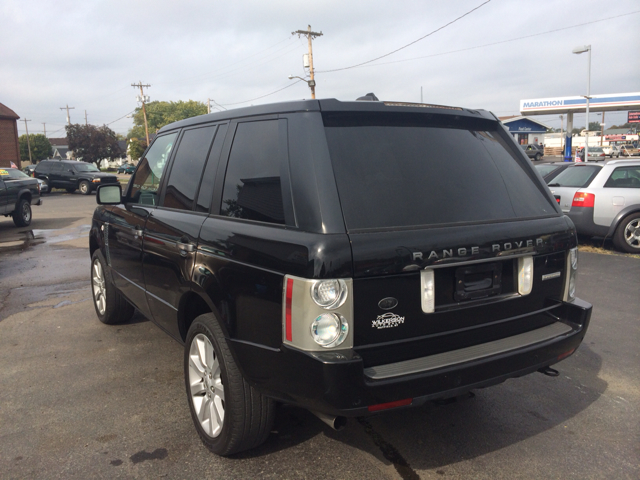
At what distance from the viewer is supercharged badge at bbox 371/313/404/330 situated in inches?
91.0

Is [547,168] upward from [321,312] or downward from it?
upward

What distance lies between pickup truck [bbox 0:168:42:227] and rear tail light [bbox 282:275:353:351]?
539 inches

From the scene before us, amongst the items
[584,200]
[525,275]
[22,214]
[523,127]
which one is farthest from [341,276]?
[523,127]

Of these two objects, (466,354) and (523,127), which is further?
(523,127)

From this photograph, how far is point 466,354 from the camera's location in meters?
2.56

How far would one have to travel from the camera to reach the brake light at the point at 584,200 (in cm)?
892

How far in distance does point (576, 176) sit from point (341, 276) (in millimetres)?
8728

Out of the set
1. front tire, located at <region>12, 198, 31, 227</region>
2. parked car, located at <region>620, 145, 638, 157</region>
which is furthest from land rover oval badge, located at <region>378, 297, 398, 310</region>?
parked car, located at <region>620, 145, 638, 157</region>

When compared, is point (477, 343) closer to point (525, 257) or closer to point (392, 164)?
point (525, 257)

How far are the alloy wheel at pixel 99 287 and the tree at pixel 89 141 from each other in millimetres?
59323

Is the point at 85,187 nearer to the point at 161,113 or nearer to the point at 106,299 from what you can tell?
the point at 106,299

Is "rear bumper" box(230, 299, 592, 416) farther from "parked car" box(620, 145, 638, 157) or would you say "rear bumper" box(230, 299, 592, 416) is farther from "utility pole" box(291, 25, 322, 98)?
"parked car" box(620, 145, 638, 157)

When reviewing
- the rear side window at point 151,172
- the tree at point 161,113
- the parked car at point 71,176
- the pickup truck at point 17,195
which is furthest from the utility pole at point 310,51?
the tree at point 161,113

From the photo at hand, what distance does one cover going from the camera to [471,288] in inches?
102
